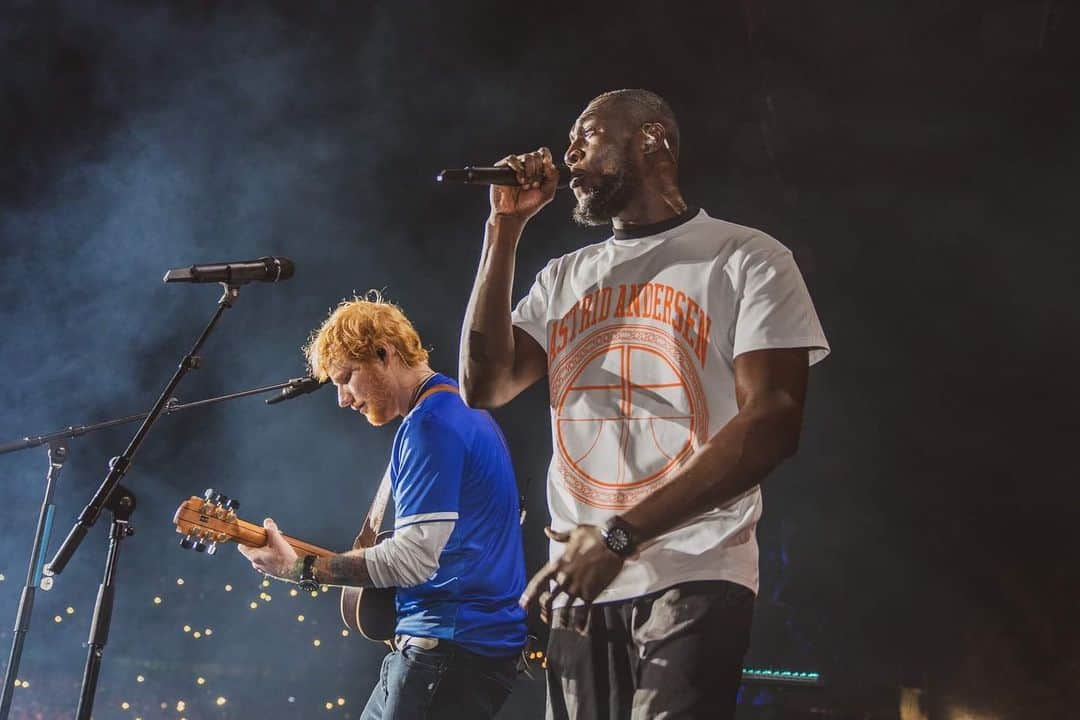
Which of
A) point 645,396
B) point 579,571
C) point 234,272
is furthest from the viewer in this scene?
point 234,272

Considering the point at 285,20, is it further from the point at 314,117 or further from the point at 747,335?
the point at 747,335

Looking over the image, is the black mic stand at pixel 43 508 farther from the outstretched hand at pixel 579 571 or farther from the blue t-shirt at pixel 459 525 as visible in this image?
the outstretched hand at pixel 579 571

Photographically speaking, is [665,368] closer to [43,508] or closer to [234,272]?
[234,272]

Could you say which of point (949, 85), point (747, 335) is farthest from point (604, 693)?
point (949, 85)

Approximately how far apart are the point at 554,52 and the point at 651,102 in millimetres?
4498

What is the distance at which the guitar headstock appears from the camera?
301cm

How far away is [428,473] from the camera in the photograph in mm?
2514

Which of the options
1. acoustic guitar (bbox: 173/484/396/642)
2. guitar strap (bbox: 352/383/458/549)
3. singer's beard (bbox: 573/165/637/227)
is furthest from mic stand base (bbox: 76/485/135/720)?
singer's beard (bbox: 573/165/637/227)

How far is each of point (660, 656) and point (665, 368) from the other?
1.54 ft

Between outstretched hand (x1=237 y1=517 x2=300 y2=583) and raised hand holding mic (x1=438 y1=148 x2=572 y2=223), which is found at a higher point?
raised hand holding mic (x1=438 y1=148 x2=572 y2=223)

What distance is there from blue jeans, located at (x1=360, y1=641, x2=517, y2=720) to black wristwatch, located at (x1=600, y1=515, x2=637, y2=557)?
48.5 inches

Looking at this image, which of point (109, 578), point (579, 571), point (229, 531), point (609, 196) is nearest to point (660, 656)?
point (579, 571)

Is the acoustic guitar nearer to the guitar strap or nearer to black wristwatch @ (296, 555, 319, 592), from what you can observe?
the guitar strap

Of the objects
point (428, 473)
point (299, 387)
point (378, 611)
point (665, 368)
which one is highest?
point (299, 387)
